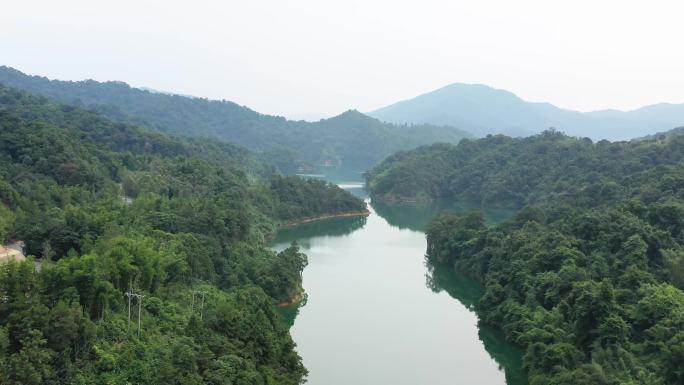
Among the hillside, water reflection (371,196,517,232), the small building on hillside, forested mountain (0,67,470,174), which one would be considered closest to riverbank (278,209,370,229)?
water reflection (371,196,517,232)

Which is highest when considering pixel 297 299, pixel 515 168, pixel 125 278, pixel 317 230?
pixel 515 168

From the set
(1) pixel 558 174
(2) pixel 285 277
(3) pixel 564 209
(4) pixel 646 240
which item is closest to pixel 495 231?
(3) pixel 564 209

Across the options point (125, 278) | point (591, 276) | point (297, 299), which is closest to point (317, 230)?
point (297, 299)

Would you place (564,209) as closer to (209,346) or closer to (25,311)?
(209,346)

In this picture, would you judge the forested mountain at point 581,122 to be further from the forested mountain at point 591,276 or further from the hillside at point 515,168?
the forested mountain at point 591,276

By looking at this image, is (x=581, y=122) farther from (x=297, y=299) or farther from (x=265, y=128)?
(x=297, y=299)
